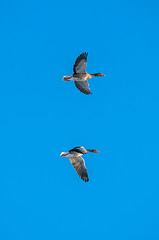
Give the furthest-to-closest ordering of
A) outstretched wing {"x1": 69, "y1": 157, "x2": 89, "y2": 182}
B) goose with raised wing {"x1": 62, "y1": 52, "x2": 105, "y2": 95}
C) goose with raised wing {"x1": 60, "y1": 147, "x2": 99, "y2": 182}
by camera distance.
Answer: outstretched wing {"x1": 69, "y1": 157, "x2": 89, "y2": 182}, goose with raised wing {"x1": 60, "y1": 147, "x2": 99, "y2": 182}, goose with raised wing {"x1": 62, "y1": 52, "x2": 105, "y2": 95}

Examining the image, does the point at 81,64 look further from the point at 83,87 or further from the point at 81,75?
the point at 83,87

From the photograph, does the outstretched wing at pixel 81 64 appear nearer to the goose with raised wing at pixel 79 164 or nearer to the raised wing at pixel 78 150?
the raised wing at pixel 78 150

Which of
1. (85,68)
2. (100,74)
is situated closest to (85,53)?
(85,68)

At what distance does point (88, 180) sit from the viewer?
82.2 feet

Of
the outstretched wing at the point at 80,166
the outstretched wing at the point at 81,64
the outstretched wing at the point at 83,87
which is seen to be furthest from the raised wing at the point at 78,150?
the outstretched wing at the point at 81,64

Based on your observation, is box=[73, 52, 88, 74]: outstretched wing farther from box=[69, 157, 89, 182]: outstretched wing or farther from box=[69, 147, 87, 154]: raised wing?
box=[69, 157, 89, 182]: outstretched wing

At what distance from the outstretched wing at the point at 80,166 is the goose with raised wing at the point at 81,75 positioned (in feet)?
15.3

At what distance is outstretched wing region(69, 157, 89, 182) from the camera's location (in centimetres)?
2523

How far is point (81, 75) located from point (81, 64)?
1177mm

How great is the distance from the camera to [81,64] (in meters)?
23.8

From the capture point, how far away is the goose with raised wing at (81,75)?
76.7 ft

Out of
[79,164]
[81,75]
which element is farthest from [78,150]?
[81,75]

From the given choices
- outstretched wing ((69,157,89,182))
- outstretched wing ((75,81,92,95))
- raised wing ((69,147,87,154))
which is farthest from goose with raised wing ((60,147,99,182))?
outstretched wing ((75,81,92,95))

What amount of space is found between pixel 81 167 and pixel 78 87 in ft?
18.1
